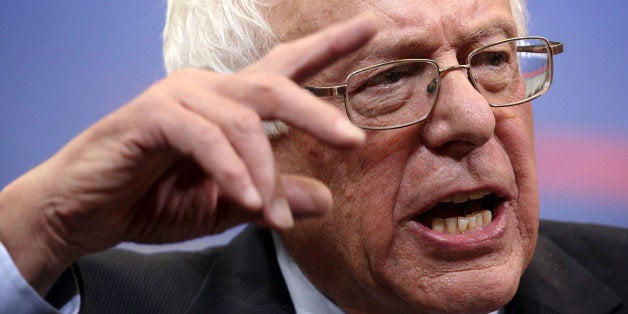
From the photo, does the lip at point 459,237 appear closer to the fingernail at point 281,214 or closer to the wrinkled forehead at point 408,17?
the wrinkled forehead at point 408,17

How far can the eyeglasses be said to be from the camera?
162cm

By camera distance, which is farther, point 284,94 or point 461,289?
point 461,289

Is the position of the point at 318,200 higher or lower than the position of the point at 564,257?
higher

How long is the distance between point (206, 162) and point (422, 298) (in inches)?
29.0

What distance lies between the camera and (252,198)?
39.7 inches

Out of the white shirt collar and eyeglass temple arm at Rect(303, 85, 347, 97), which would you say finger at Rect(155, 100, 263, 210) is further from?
the white shirt collar

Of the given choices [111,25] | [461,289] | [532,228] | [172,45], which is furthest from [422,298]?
[111,25]

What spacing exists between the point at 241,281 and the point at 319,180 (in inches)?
16.9

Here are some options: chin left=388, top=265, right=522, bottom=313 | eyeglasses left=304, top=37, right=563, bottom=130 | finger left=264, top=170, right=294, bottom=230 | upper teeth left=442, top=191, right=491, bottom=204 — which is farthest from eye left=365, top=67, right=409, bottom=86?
finger left=264, top=170, right=294, bottom=230

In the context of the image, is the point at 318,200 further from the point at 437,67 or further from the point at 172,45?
the point at 172,45

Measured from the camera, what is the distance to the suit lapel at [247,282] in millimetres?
1928

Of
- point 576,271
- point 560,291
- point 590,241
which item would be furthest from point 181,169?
point 590,241

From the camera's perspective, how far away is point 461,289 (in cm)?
160

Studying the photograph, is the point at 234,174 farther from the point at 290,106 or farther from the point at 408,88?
the point at 408,88
